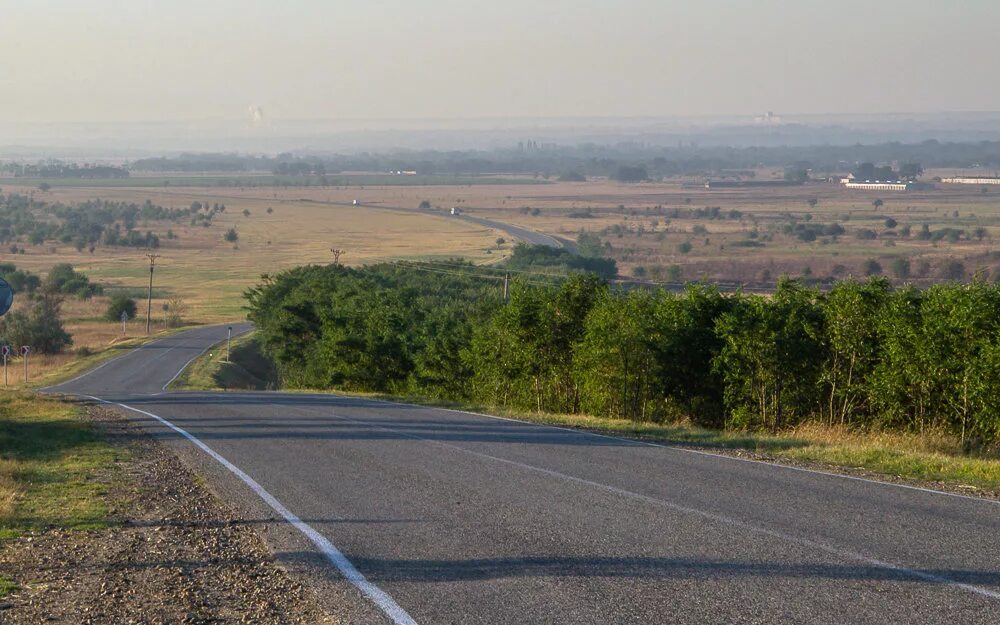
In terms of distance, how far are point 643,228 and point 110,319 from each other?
188 ft

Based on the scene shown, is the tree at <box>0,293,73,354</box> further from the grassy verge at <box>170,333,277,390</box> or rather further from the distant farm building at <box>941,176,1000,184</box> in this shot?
the distant farm building at <box>941,176,1000,184</box>

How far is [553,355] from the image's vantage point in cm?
2827

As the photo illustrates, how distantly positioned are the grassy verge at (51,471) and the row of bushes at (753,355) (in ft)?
38.5

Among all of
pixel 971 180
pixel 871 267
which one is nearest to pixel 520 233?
pixel 971 180

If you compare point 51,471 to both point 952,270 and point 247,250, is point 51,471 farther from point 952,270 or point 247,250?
point 247,250

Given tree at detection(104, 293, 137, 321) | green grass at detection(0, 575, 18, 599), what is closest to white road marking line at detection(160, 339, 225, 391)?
tree at detection(104, 293, 137, 321)

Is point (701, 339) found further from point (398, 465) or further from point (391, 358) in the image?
point (391, 358)

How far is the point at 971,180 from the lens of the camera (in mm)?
140750

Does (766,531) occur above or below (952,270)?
below

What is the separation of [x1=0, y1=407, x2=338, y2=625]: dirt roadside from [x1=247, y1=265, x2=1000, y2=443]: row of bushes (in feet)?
40.4

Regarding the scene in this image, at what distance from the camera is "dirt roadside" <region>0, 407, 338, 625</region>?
6.77 meters

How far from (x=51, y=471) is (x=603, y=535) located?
7.82 metres

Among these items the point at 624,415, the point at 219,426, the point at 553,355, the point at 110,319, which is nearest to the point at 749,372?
the point at 624,415

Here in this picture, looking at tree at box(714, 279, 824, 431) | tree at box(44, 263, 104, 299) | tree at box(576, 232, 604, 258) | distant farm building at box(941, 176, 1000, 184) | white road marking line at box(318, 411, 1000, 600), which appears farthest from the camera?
distant farm building at box(941, 176, 1000, 184)
